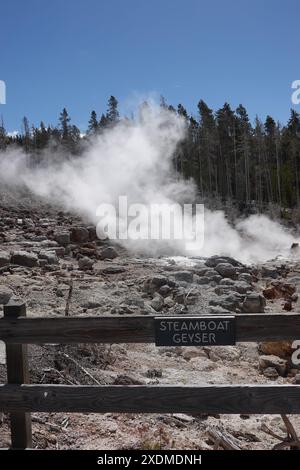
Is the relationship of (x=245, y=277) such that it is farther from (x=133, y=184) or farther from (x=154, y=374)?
(x=133, y=184)

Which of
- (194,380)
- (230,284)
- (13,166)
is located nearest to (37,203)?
(13,166)

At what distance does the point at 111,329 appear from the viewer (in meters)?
3.44

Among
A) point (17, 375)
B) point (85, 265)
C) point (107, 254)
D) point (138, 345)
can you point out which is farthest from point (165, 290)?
point (17, 375)

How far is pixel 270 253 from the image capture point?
29.5 m

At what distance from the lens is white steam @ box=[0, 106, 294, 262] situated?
31250mm

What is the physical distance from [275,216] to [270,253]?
15250mm

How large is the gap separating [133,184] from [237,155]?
2660cm

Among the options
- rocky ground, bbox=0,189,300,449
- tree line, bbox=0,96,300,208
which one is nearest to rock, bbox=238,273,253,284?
rocky ground, bbox=0,189,300,449

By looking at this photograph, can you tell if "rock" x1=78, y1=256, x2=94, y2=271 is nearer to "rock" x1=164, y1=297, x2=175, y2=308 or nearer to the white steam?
"rock" x1=164, y1=297, x2=175, y2=308

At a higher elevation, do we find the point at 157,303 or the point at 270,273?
the point at 157,303

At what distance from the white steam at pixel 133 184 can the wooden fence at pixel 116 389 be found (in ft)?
74.6

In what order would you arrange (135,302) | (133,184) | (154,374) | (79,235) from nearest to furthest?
1. (154,374)
2. (135,302)
3. (79,235)
4. (133,184)

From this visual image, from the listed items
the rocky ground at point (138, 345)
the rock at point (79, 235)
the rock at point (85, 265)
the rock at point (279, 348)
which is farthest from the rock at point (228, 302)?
the rock at point (79, 235)
